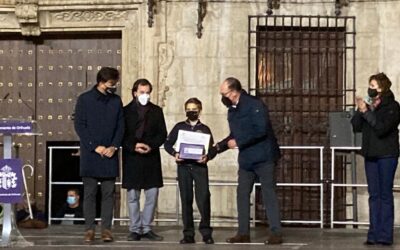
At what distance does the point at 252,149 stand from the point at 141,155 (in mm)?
1479

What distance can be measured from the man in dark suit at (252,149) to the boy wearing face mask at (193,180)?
1.44ft

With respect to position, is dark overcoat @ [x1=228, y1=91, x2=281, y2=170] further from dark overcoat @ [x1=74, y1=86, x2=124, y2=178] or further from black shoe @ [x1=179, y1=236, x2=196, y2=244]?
dark overcoat @ [x1=74, y1=86, x2=124, y2=178]

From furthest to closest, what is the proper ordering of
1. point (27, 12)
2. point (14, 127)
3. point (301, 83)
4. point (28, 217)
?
point (27, 12), point (301, 83), point (28, 217), point (14, 127)

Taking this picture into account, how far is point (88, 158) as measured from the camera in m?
12.1

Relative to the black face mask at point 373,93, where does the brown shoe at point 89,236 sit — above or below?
below

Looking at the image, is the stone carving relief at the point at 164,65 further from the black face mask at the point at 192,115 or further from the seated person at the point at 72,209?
the black face mask at the point at 192,115

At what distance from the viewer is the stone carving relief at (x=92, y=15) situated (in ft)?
58.1

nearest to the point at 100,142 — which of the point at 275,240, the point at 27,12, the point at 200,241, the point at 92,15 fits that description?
the point at 200,241

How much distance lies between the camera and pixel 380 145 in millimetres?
11703

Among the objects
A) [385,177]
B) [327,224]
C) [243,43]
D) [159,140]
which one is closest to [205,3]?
[243,43]

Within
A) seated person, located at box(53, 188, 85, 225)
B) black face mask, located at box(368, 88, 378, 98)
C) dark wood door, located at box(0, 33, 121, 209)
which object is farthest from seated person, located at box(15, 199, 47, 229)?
black face mask, located at box(368, 88, 378, 98)

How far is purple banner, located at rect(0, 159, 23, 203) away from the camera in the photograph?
11969 millimetres

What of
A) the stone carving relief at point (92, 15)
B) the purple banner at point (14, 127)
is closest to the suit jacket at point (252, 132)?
the purple banner at point (14, 127)

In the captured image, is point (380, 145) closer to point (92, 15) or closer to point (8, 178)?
point (8, 178)
